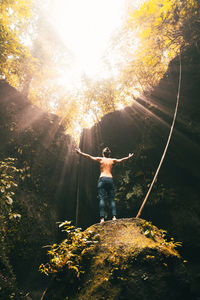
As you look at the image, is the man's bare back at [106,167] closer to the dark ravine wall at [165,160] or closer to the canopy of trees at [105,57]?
the dark ravine wall at [165,160]

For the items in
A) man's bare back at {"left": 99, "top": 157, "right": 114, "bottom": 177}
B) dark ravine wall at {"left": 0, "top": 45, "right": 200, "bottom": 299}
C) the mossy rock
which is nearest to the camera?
the mossy rock

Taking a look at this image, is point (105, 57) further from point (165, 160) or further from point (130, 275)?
point (130, 275)

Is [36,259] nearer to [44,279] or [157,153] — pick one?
[44,279]

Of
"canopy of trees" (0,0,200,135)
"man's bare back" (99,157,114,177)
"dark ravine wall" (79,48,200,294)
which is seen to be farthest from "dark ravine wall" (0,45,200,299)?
"man's bare back" (99,157,114,177)

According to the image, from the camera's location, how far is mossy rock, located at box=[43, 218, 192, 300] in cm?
255

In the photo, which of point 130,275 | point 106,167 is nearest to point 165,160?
point 106,167

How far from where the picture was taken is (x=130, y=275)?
8.89ft

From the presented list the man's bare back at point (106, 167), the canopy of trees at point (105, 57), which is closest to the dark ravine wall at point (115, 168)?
the canopy of trees at point (105, 57)

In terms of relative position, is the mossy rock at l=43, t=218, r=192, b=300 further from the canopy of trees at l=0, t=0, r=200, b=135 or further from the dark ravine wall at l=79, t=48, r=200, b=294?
the canopy of trees at l=0, t=0, r=200, b=135

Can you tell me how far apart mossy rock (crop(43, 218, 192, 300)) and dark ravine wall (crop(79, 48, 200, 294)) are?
271 centimetres

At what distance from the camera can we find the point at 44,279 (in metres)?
6.28

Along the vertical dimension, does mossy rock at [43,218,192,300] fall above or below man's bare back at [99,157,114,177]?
below

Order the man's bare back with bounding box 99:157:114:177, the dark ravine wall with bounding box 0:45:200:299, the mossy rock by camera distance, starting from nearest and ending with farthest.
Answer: the mossy rock
the man's bare back with bounding box 99:157:114:177
the dark ravine wall with bounding box 0:45:200:299

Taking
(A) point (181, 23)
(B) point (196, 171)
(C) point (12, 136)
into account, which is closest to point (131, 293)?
(B) point (196, 171)
